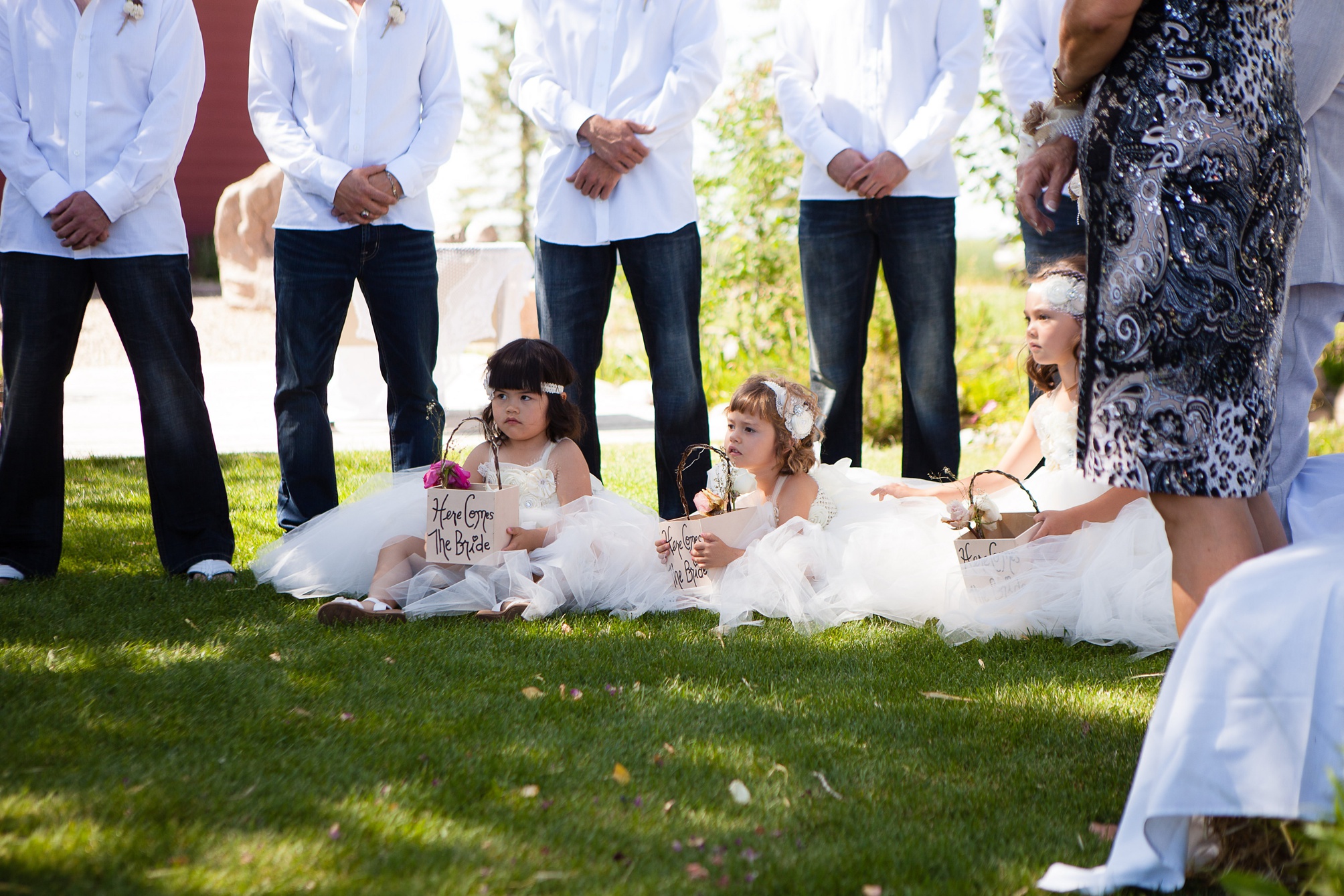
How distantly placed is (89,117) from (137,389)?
0.86m

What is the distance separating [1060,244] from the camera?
415 centimetres

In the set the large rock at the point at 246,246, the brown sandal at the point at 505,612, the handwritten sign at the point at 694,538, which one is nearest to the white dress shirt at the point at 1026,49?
the handwritten sign at the point at 694,538

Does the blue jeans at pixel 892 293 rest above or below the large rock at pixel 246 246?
below

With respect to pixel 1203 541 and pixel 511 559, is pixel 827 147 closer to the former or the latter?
pixel 511 559

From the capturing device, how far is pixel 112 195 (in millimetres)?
3422

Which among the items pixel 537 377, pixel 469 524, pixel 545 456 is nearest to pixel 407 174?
pixel 537 377

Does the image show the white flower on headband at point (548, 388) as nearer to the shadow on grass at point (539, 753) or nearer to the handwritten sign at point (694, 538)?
the handwritten sign at point (694, 538)

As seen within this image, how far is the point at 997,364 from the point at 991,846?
6.74 m

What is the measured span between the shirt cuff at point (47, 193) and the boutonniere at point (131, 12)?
0.52 m

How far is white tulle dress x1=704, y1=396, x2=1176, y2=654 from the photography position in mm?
3014

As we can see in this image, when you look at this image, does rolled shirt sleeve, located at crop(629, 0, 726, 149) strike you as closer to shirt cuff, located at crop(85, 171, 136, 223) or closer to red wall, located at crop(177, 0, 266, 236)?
shirt cuff, located at crop(85, 171, 136, 223)

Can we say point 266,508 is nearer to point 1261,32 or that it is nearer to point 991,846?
point 991,846

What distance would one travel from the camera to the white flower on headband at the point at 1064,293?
11.6 feet

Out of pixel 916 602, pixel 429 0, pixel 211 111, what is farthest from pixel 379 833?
pixel 211 111
